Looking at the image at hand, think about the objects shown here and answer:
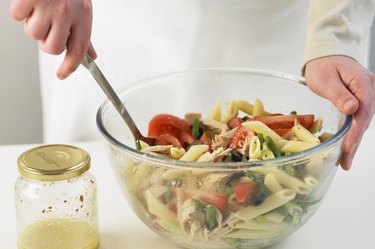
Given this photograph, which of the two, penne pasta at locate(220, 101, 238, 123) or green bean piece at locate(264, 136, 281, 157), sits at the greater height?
green bean piece at locate(264, 136, 281, 157)

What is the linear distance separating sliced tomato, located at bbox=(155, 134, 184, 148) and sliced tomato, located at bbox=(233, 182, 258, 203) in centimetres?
22

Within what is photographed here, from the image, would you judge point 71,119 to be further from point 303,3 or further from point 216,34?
point 303,3

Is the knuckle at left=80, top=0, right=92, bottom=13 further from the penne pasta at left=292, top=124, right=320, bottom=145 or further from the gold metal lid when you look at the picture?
the penne pasta at left=292, top=124, right=320, bottom=145

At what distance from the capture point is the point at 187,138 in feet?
3.73

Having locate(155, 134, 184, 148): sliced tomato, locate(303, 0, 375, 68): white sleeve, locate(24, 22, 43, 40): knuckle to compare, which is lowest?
locate(155, 134, 184, 148): sliced tomato

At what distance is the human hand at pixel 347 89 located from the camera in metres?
1.05

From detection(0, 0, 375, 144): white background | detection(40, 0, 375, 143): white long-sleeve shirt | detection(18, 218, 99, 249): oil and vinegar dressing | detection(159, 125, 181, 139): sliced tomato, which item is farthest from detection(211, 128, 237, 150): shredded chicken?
detection(0, 0, 375, 144): white background

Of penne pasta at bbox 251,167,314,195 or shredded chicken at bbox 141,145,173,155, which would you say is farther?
shredded chicken at bbox 141,145,173,155

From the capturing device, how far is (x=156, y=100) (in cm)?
123

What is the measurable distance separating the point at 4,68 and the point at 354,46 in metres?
1.21

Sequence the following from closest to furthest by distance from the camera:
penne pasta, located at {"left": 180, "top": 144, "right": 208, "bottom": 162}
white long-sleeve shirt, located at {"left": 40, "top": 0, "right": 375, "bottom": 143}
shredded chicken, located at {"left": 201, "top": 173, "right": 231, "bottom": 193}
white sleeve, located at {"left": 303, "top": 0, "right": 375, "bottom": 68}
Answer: shredded chicken, located at {"left": 201, "top": 173, "right": 231, "bottom": 193}
penne pasta, located at {"left": 180, "top": 144, "right": 208, "bottom": 162}
white sleeve, located at {"left": 303, "top": 0, "right": 375, "bottom": 68}
white long-sleeve shirt, located at {"left": 40, "top": 0, "right": 375, "bottom": 143}

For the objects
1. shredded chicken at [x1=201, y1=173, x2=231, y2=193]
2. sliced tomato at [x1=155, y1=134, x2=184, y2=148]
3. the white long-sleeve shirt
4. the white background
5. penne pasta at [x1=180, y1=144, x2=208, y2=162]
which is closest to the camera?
shredded chicken at [x1=201, y1=173, x2=231, y2=193]

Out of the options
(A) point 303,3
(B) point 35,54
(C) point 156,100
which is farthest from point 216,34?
(B) point 35,54

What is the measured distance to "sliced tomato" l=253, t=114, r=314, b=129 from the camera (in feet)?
3.68
